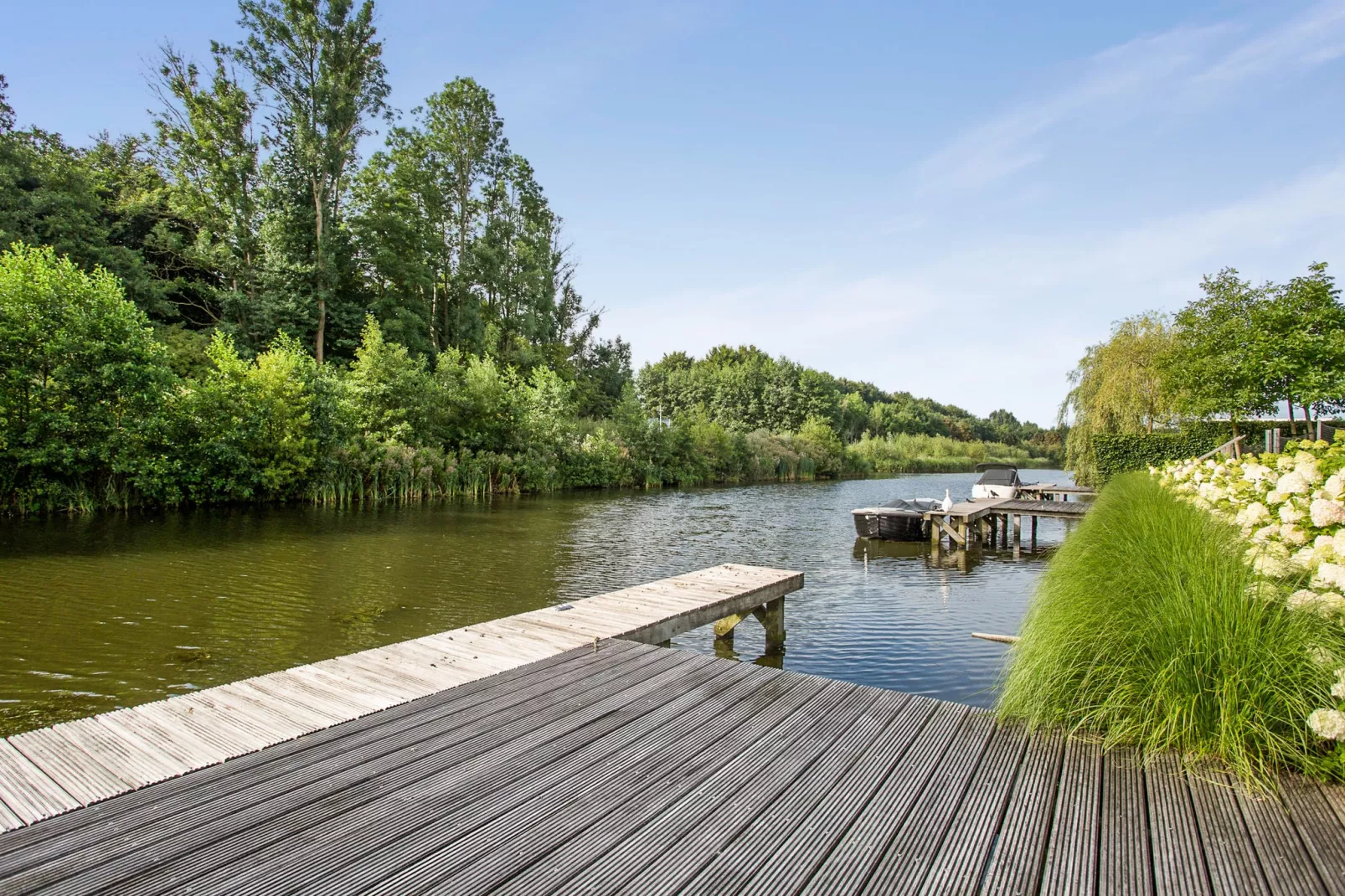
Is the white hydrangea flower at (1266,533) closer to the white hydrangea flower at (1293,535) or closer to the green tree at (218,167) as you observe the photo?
the white hydrangea flower at (1293,535)

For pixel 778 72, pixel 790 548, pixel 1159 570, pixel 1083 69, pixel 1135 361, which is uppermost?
pixel 778 72

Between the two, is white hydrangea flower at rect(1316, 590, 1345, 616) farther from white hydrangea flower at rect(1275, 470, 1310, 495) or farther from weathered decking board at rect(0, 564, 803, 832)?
weathered decking board at rect(0, 564, 803, 832)

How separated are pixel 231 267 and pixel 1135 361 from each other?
115 ft

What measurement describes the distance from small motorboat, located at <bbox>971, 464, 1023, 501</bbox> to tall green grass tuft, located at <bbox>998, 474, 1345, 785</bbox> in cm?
1729

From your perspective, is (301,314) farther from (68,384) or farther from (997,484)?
(997,484)

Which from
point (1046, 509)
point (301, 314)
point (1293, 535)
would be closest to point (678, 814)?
point (1293, 535)

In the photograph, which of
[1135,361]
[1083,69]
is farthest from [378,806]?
[1135,361]

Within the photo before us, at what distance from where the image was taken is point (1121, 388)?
911 inches

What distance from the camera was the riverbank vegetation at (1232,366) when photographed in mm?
18062

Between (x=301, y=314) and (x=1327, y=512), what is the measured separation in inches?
1232

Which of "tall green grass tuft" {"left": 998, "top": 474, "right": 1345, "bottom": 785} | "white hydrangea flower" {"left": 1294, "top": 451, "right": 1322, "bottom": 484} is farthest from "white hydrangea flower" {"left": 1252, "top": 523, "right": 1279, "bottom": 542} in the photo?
"white hydrangea flower" {"left": 1294, "top": 451, "right": 1322, "bottom": 484}

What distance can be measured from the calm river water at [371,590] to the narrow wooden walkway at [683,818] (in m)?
3.19

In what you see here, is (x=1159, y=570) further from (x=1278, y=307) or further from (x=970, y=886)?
(x=1278, y=307)

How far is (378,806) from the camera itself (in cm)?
233
